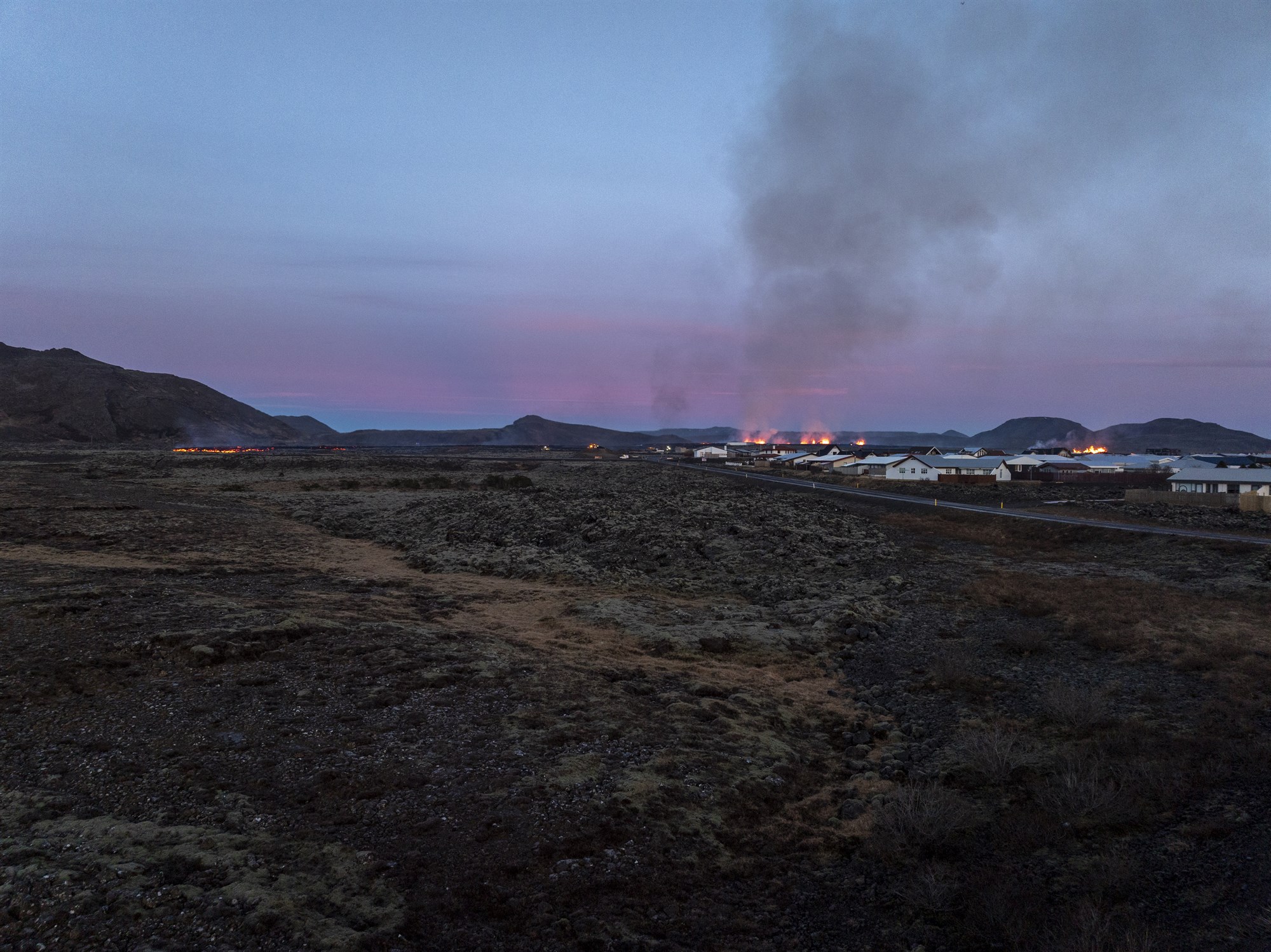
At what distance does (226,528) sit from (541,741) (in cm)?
2533

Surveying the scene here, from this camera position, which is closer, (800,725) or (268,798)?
(268,798)

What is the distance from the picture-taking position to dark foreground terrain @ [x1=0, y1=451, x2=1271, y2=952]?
604 centimetres

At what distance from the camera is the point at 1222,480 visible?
164 feet

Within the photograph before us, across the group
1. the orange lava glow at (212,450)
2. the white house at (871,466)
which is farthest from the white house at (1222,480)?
the orange lava glow at (212,450)

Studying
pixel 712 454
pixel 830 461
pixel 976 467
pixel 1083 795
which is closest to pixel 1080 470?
pixel 976 467

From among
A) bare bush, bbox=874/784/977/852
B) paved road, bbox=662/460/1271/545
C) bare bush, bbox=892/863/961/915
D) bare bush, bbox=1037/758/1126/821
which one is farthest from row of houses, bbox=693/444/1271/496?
bare bush, bbox=892/863/961/915

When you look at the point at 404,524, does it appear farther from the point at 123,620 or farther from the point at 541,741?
the point at 541,741

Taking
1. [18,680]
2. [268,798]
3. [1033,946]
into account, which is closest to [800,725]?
[1033,946]

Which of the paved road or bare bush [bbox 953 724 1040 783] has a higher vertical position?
the paved road

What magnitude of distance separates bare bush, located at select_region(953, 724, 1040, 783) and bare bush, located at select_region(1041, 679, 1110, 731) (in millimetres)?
1380

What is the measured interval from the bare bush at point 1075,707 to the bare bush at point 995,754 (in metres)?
1.38

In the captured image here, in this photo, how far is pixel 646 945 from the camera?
591 cm

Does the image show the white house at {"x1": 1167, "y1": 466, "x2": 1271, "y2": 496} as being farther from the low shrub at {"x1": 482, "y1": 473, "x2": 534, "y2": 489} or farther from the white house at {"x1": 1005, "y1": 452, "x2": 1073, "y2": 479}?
the low shrub at {"x1": 482, "y1": 473, "x2": 534, "y2": 489}

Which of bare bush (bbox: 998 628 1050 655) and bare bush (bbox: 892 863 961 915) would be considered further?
bare bush (bbox: 998 628 1050 655)
